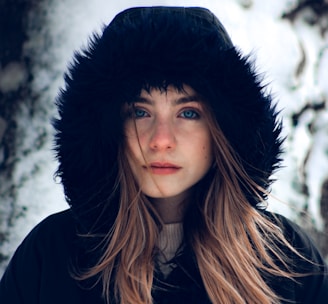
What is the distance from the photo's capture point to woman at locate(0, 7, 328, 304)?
87.3 inches

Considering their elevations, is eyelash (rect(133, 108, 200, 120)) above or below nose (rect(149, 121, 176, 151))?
above

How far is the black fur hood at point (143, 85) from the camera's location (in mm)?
2197

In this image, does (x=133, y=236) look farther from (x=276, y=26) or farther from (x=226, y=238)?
(x=276, y=26)

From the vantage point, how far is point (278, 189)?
136 inches

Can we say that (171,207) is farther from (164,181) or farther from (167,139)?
(167,139)

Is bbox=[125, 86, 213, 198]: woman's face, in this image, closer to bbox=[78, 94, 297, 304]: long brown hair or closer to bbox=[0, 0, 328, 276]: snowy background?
bbox=[78, 94, 297, 304]: long brown hair

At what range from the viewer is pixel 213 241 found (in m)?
2.44

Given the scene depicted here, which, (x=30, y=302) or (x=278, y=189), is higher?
(x=278, y=189)

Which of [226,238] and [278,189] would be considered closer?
[226,238]

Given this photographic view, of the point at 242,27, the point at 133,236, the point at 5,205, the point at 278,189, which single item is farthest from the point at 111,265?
the point at 242,27

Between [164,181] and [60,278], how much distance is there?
47 cm

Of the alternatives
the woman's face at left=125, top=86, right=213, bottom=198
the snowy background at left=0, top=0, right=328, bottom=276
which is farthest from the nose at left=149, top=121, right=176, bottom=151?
the snowy background at left=0, top=0, right=328, bottom=276

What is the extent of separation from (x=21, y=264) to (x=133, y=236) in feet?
1.24

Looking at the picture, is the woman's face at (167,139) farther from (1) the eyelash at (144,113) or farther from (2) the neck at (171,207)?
(2) the neck at (171,207)
